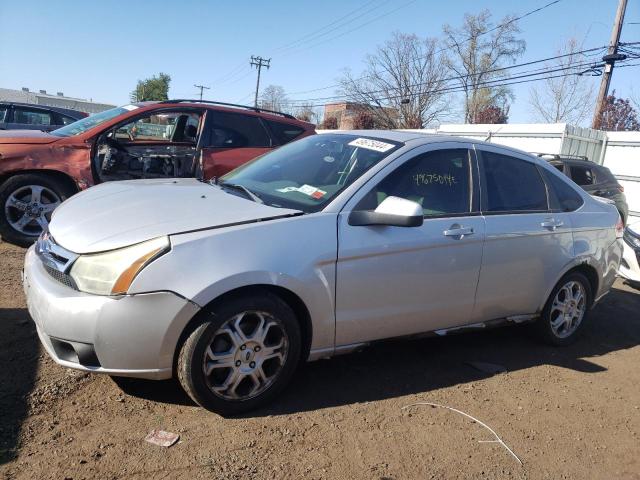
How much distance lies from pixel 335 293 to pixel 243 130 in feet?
14.0

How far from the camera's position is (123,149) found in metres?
6.82

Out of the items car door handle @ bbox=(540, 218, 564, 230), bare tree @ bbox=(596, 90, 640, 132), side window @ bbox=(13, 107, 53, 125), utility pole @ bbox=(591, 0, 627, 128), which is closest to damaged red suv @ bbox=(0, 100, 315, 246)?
car door handle @ bbox=(540, 218, 564, 230)

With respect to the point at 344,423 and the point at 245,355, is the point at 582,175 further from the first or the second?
the point at 245,355

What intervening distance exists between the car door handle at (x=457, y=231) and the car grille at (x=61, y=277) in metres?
2.33

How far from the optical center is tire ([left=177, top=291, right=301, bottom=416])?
2.75 metres

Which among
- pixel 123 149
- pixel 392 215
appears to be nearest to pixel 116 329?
pixel 392 215

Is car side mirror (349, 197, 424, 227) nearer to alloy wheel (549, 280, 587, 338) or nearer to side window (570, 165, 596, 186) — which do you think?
alloy wheel (549, 280, 587, 338)

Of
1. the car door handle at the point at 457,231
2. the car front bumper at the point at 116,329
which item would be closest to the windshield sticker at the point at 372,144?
the car door handle at the point at 457,231

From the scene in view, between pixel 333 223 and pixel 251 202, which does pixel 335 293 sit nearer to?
pixel 333 223

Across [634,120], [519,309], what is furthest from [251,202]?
[634,120]

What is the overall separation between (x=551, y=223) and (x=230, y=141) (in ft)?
13.3

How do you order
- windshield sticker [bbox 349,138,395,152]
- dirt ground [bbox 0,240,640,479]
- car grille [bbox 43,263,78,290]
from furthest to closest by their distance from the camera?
windshield sticker [bbox 349,138,395,152] → car grille [bbox 43,263,78,290] → dirt ground [bbox 0,240,640,479]

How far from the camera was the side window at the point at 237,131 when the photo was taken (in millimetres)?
6695

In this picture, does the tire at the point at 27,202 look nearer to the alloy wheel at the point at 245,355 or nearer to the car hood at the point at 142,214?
the car hood at the point at 142,214
